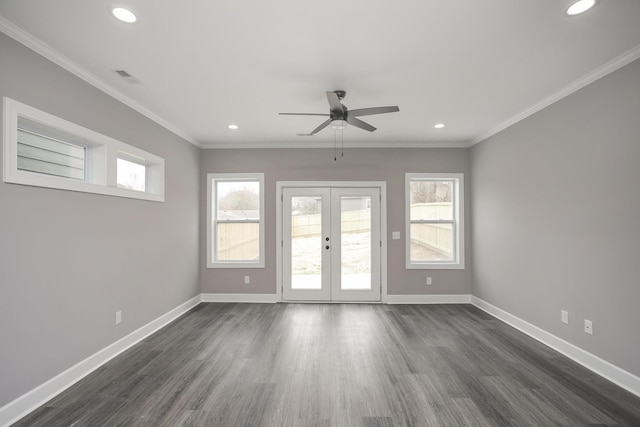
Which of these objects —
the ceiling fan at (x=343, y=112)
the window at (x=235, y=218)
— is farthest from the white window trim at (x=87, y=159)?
the ceiling fan at (x=343, y=112)

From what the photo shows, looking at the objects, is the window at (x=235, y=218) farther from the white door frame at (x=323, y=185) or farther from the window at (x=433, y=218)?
the window at (x=433, y=218)

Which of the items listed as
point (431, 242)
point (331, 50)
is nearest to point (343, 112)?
point (331, 50)

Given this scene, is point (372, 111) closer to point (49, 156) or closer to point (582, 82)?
point (582, 82)

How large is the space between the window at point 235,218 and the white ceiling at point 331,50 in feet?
5.70

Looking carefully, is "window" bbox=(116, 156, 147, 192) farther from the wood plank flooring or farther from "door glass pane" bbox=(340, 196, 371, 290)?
"door glass pane" bbox=(340, 196, 371, 290)

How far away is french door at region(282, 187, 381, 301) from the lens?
5141mm

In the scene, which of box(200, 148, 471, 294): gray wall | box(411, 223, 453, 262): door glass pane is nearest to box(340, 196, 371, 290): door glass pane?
box(200, 148, 471, 294): gray wall

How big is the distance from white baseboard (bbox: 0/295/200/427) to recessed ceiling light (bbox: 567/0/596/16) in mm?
4550

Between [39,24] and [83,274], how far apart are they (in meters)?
1.97

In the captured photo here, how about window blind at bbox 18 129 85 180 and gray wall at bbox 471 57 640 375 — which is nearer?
window blind at bbox 18 129 85 180

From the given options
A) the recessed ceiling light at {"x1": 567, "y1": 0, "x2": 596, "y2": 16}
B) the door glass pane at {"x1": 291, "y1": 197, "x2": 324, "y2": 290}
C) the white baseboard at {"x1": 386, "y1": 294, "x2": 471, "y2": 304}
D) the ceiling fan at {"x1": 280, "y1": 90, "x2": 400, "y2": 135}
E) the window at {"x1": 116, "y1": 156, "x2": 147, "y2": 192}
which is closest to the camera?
the recessed ceiling light at {"x1": 567, "y1": 0, "x2": 596, "y2": 16}

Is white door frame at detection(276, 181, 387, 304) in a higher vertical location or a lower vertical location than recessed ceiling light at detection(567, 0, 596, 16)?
lower

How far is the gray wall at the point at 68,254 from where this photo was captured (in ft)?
6.81

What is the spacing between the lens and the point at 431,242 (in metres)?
5.18
